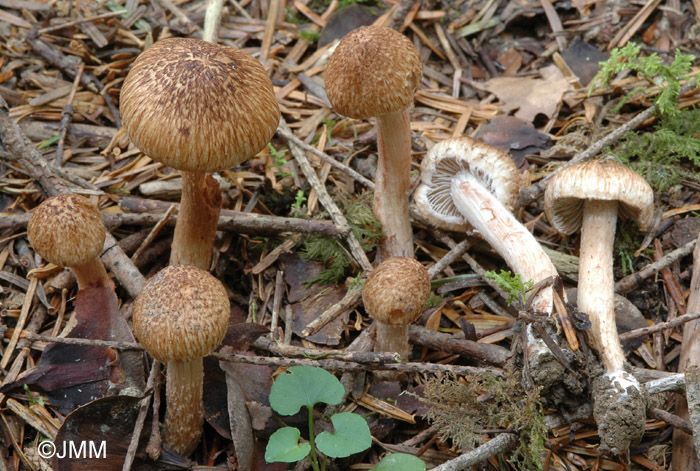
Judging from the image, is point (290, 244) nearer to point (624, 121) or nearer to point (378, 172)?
point (378, 172)

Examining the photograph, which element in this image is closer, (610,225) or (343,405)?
(343,405)

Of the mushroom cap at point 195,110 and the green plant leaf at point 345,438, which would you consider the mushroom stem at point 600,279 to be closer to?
the green plant leaf at point 345,438

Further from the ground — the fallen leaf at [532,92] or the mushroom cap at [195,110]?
the mushroom cap at [195,110]

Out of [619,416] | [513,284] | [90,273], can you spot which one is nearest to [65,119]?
[90,273]

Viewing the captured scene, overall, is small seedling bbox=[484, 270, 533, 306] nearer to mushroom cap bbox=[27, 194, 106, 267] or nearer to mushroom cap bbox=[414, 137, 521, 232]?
mushroom cap bbox=[414, 137, 521, 232]

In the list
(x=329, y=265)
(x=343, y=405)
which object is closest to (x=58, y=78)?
(x=329, y=265)

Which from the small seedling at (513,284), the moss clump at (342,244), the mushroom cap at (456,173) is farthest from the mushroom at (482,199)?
the moss clump at (342,244)
